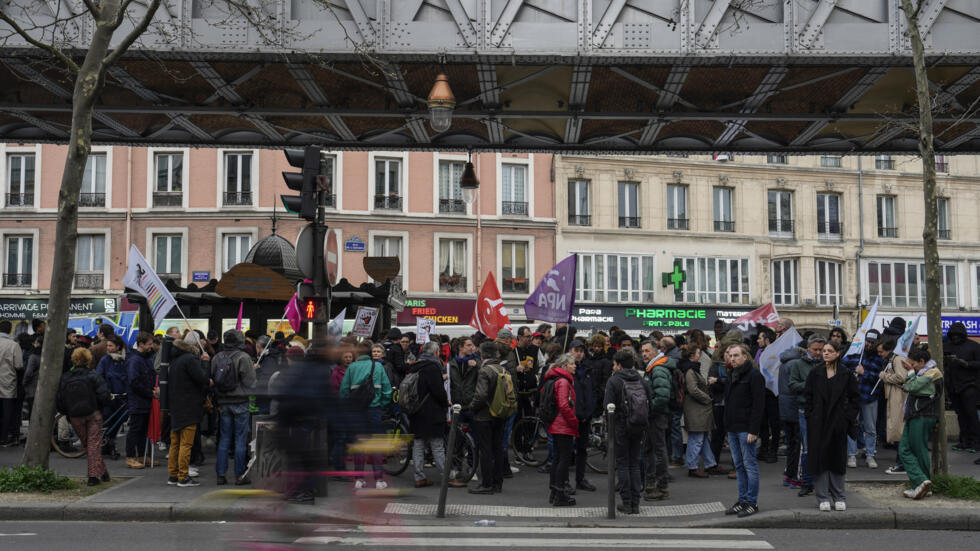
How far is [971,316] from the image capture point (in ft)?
153

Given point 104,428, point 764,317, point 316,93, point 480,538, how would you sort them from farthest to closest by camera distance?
point 764,317
point 104,428
point 316,93
point 480,538

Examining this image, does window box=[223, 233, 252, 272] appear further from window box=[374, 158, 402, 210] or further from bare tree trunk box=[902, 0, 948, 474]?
bare tree trunk box=[902, 0, 948, 474]

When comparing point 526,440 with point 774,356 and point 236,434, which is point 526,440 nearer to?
point 774,356

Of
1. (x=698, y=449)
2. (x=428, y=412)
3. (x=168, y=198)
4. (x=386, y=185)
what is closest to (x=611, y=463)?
(x=428, y=412)

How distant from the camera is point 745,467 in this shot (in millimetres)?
10398

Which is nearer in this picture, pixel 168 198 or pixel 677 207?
pixel 168 198

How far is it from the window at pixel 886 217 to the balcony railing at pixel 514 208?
18203 millimetres

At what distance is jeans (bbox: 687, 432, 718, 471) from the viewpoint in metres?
13.1

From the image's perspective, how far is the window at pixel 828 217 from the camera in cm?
4691

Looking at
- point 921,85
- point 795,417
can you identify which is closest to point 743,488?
point 795,417

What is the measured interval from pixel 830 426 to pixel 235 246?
1304 inches

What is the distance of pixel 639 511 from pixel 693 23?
567cm

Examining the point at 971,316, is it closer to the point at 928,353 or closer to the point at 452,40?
the point at 928,353

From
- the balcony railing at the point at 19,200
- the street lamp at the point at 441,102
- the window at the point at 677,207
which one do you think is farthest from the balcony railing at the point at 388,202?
the street lamp at the point at 441,102
